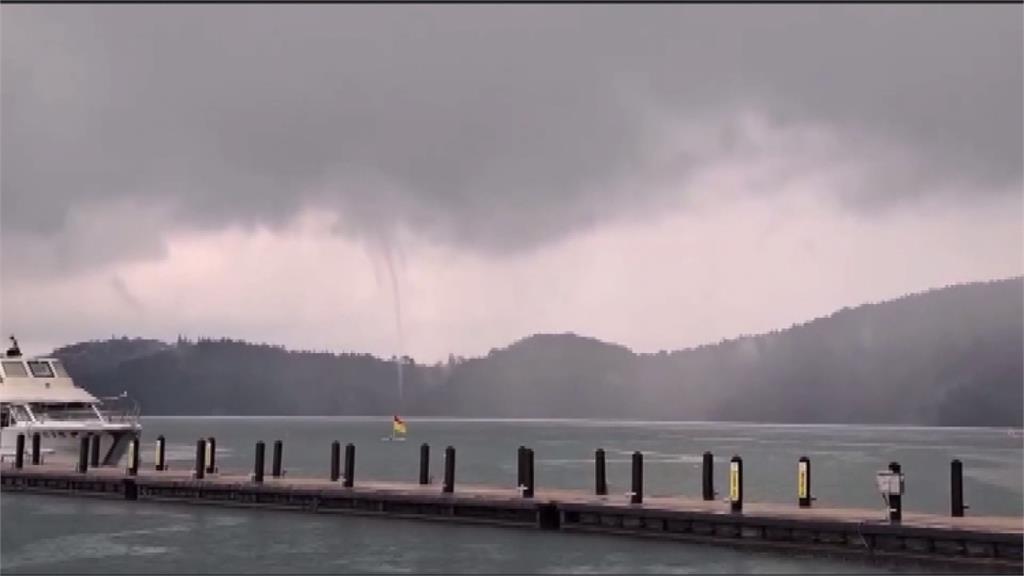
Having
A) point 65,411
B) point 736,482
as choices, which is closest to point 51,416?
point 65,411

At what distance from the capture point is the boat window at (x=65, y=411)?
61.4 meters

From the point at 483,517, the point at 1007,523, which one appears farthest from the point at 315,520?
the point at 1007,523

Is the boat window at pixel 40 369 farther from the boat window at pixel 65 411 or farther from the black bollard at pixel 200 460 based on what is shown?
the black bollard at pixel 200 460

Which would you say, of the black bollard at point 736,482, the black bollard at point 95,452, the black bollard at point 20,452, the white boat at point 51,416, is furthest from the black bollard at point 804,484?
the black bollard at point 20,452

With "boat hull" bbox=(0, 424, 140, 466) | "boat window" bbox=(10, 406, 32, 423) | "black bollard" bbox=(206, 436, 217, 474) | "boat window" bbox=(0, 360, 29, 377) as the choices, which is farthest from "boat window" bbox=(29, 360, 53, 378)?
"black bollard" bbox=(206, 436, 217, 474)

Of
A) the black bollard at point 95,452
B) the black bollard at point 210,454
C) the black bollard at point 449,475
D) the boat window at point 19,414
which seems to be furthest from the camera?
the boat window at point 19,414

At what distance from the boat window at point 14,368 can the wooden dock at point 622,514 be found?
13.6 meters

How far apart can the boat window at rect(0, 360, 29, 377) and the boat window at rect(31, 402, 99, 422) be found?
2963 millimetres

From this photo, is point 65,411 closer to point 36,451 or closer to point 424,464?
point 36,451

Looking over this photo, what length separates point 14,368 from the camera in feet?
207

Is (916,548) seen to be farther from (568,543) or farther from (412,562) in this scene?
(412,562)

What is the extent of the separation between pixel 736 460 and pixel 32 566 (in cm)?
2405

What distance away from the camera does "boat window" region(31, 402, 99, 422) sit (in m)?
61.4

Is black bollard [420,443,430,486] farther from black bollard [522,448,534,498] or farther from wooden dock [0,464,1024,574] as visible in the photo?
black bollard [522,448,534,498]
